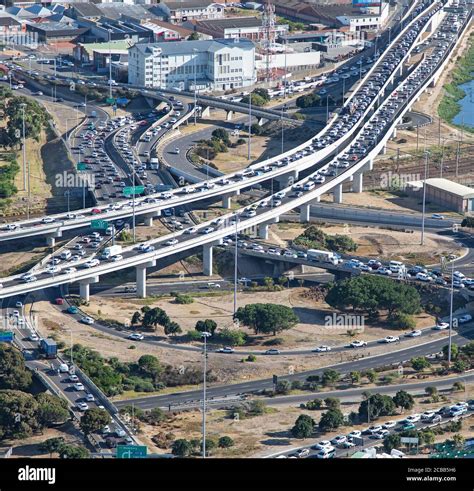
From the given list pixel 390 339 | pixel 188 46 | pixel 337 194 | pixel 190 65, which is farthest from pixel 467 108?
pixel 390 339

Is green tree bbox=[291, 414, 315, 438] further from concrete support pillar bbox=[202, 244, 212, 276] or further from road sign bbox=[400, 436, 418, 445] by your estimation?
concrete support pillar bbox=[202, 244, 212, 276]

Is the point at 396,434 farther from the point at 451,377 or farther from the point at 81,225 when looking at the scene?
the point at 81,225

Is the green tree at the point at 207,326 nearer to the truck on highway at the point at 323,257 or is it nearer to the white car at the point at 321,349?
the white car at the point at 321,349

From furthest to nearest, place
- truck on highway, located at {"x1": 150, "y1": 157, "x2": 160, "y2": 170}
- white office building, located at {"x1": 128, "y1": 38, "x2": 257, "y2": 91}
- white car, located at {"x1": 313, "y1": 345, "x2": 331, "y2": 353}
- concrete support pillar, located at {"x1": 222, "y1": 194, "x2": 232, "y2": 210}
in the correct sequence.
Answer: white office building, located at {"x1": 128, "y1": 38, "x2": 257, "y2": 91} → truck on highway, located at {"x1": 150, "y1": 157, "x2": 160, "y2": 170} → concrete support pillar, located at {"x1": 222, "y1": 194, "x2": 232, "y2": 210} → white car, located at {"x1": 313, "y1": 345, "x2": 331, "y2": 353}

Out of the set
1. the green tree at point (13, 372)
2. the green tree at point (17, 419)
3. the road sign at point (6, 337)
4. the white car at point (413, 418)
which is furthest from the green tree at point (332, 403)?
the road sign at point (6, 337)

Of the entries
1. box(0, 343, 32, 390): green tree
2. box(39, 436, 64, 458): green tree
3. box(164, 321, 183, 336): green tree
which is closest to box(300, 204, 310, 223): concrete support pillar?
box(164, 321, 183, 336): green tree

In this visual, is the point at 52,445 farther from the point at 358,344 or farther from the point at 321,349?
the point at 358,344

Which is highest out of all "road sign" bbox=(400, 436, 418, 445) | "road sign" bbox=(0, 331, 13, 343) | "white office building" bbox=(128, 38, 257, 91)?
"white office building" bbox=(128, 38, 257, 91)

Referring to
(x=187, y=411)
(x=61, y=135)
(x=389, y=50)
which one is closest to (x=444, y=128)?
(x=389, y=50)
